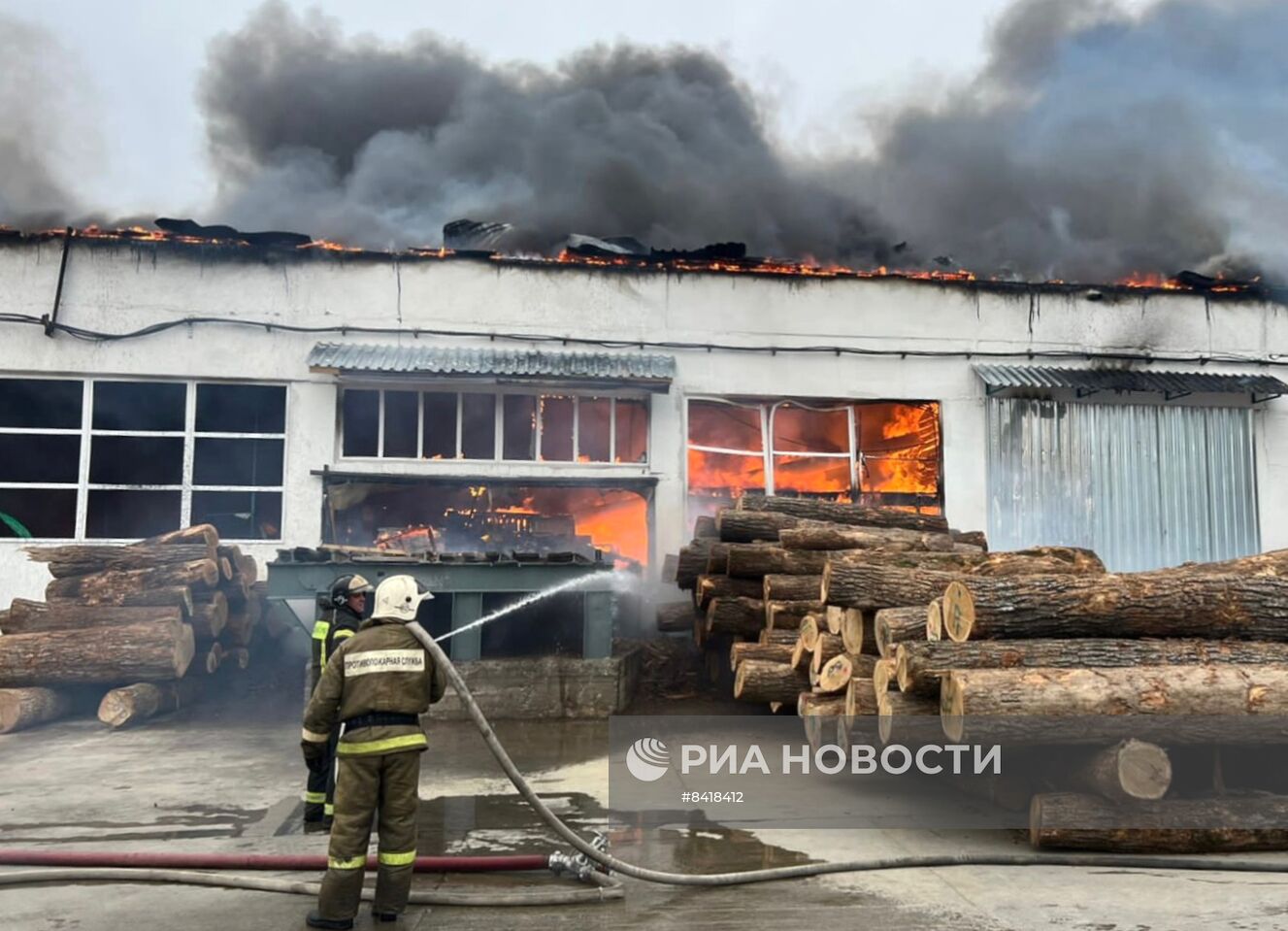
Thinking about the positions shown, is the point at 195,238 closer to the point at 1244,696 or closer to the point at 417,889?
the point at 417,889

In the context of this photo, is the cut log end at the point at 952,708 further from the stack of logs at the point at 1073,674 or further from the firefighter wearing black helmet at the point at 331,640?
the firefighter wearing black helmet at the point at 331,640

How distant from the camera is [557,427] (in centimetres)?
1342

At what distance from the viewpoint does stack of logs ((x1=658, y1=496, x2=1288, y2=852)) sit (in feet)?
17.8

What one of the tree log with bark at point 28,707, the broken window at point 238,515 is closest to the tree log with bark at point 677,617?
the broken window at point 238,515

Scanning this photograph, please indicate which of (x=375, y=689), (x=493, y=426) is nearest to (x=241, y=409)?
(x=493, y=426)

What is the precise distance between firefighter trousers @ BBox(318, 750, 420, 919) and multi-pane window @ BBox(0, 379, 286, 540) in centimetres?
920

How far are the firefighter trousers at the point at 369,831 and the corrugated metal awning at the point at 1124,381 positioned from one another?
37.0ft

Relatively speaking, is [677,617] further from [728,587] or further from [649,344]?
[649,344]

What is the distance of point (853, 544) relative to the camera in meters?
10.3

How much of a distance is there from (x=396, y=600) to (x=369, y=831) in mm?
1050

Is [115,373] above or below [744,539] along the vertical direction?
above

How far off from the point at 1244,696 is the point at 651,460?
8.51m

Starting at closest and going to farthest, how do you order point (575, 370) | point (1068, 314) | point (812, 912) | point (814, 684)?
point (812, 912) → point (814, 684) → point (575, 370) → point (1068, 314)

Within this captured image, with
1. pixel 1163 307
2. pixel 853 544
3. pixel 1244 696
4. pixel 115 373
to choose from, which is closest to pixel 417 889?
pixel 1244 696
